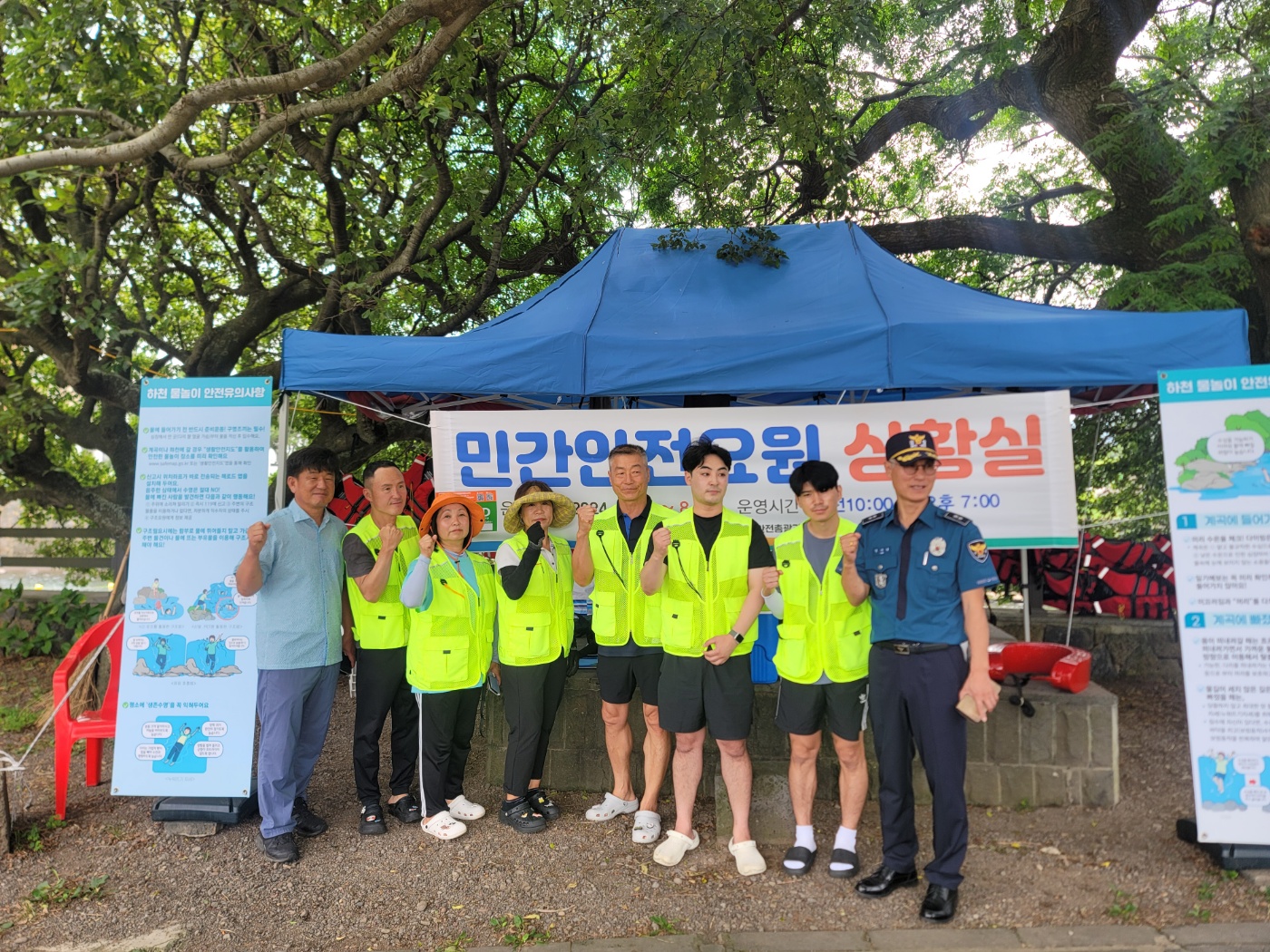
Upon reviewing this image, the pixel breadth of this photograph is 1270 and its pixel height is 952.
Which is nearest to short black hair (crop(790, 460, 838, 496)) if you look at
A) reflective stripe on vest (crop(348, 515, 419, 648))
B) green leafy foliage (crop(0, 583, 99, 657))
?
reflective stripe on vest (crop(348, 515, 419, 648))

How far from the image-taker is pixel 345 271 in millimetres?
6602

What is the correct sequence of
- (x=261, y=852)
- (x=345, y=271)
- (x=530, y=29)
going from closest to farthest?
1. (x=261, y=852)
2. (x=345, y=271)
3. (x=530, y=29)

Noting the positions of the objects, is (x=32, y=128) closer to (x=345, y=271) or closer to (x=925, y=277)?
(x=345, y=271)

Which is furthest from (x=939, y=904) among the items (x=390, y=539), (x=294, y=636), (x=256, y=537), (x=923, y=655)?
(x=256, y=537)

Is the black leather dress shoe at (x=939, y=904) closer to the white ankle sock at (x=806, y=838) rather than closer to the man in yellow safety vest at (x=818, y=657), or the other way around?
the man in yellow safety vest at (x=818, y=657)

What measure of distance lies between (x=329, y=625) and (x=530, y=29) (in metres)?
5.88

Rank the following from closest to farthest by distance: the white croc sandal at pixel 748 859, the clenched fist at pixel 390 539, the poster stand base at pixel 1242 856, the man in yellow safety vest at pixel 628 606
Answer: the poster stand base at pixel 1242 856 → the white croc sandal at pixel 748 859 → the clenched fist at pixel 390 539 → the man in yellow safety vest at pixel 628 606

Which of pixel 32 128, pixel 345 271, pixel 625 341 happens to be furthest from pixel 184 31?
pixel 625 341

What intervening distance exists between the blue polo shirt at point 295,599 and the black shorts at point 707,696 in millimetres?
1545

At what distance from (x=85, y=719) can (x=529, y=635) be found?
249 centimetres

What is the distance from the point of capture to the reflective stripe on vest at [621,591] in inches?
145

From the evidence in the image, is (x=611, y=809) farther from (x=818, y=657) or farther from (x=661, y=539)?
(x=661, y=539)

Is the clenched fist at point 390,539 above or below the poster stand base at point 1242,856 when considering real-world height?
above

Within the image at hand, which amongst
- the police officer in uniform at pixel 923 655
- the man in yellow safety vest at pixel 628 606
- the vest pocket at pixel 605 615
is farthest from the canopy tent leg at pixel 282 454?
the police officer in uniform at pixel 923 655
